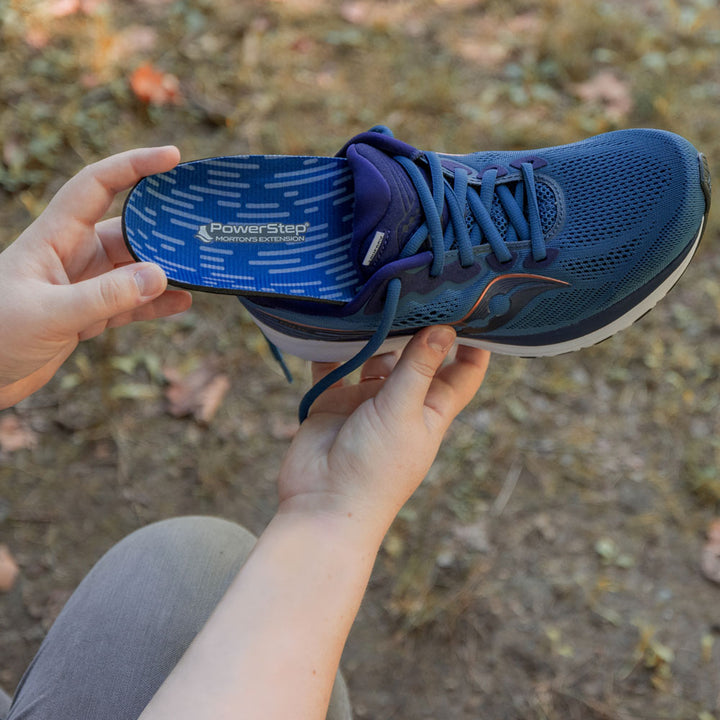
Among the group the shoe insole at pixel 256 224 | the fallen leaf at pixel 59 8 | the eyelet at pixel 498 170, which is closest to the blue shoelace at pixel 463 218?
the eyelet at pixel 498 170

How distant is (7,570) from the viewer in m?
1.43

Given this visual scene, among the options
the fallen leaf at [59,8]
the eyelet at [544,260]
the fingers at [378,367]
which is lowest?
the fingers at [378,367]

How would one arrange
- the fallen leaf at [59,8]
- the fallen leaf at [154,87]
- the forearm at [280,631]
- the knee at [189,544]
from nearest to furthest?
1. the forearm at [280,631]
2. the knee at [189,544]
3. the fallen leaf at [154,87]
4. the fallen leaf at [59,8]

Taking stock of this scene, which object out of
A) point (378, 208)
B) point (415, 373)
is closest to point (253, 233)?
point (378, 208)

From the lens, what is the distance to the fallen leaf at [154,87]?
203 cm

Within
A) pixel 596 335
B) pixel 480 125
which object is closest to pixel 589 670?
pixel 596 335

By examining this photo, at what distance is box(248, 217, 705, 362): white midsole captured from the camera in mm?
1149

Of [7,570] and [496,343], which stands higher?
[496,343]

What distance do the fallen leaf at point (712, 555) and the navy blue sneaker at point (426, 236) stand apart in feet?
2.03

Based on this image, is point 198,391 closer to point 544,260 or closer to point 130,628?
point 130,628

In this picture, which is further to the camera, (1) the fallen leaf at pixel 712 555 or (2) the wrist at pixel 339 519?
(1) the fallen leaf at pixel 712 555

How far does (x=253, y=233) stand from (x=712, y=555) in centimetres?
122

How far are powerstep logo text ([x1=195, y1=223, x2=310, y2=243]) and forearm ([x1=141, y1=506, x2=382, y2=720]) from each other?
1.48 ft

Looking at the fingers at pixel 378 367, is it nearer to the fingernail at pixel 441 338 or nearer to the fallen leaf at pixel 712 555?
the fingernail at pixel 441 338
